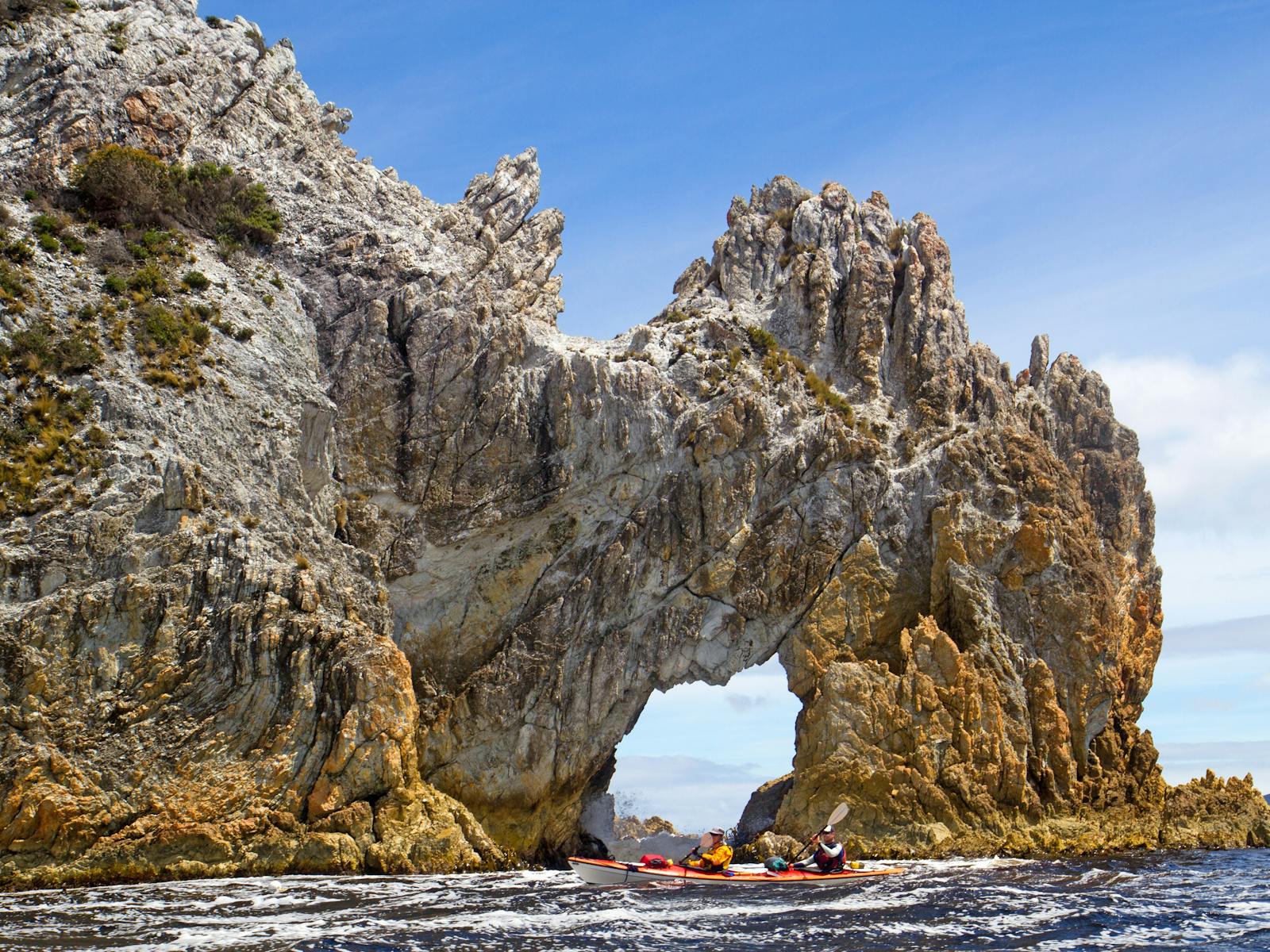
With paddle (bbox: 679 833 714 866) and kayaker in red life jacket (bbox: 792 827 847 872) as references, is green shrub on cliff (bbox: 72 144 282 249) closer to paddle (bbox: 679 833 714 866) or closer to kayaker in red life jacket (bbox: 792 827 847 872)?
paddle (bbox: 679 833 714 866)

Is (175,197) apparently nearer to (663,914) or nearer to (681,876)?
(681,876)

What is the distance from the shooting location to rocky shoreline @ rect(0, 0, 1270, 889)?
34281mm

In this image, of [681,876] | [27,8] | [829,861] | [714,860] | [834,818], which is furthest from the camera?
[27,8]

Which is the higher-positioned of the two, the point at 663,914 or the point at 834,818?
the point at 834,818

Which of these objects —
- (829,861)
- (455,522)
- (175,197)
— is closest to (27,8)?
(175,197)

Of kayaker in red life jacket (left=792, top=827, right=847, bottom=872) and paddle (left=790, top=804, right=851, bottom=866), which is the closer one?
kayaker in red life jacket (left=792, top=827, right=847, bottom=872)

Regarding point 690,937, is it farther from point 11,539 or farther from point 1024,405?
point 1024,405

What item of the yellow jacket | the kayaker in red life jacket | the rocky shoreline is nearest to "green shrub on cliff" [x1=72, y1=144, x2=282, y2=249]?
the rocky shoreline

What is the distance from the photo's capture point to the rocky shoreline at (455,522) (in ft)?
112

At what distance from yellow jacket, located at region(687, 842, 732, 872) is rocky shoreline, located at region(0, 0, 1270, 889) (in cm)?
734

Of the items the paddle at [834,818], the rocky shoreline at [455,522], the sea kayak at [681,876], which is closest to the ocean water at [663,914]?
the sea kayak at [681,876]

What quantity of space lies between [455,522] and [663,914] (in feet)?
59.8

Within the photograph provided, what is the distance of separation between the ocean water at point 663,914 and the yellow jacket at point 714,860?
3.54ft

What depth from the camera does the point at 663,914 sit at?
2719 cm
